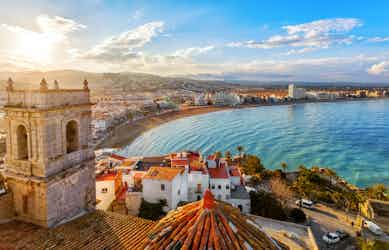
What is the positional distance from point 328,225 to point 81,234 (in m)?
17.1

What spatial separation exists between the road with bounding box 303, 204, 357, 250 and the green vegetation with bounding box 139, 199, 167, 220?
928cm

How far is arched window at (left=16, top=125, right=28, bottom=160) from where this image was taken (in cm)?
774

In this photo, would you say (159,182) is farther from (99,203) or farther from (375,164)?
(375,164)

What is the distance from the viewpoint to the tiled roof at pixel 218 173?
2008 cm

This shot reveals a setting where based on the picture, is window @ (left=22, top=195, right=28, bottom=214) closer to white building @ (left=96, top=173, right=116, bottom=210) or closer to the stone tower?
the stone tower

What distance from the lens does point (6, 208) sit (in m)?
7.42

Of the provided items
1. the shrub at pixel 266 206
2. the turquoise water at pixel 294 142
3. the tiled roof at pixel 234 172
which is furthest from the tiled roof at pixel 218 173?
the turquoise water at pixel 294 142

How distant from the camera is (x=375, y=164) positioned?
3875 cm

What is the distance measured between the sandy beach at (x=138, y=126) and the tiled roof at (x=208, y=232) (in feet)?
136

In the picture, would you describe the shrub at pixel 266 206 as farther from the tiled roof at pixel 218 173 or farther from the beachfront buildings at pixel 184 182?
the tiled roof at pixel 218 173

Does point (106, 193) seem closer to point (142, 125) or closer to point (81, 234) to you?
point (81, 234)

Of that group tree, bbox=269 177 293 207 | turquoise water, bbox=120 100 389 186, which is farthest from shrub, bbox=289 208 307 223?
turquoise water, bbox=120 100 389 186

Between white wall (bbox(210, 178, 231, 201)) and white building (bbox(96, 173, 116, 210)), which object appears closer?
white building (bbox(96, 173, 116, 210))

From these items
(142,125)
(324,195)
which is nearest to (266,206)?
(324,195)
